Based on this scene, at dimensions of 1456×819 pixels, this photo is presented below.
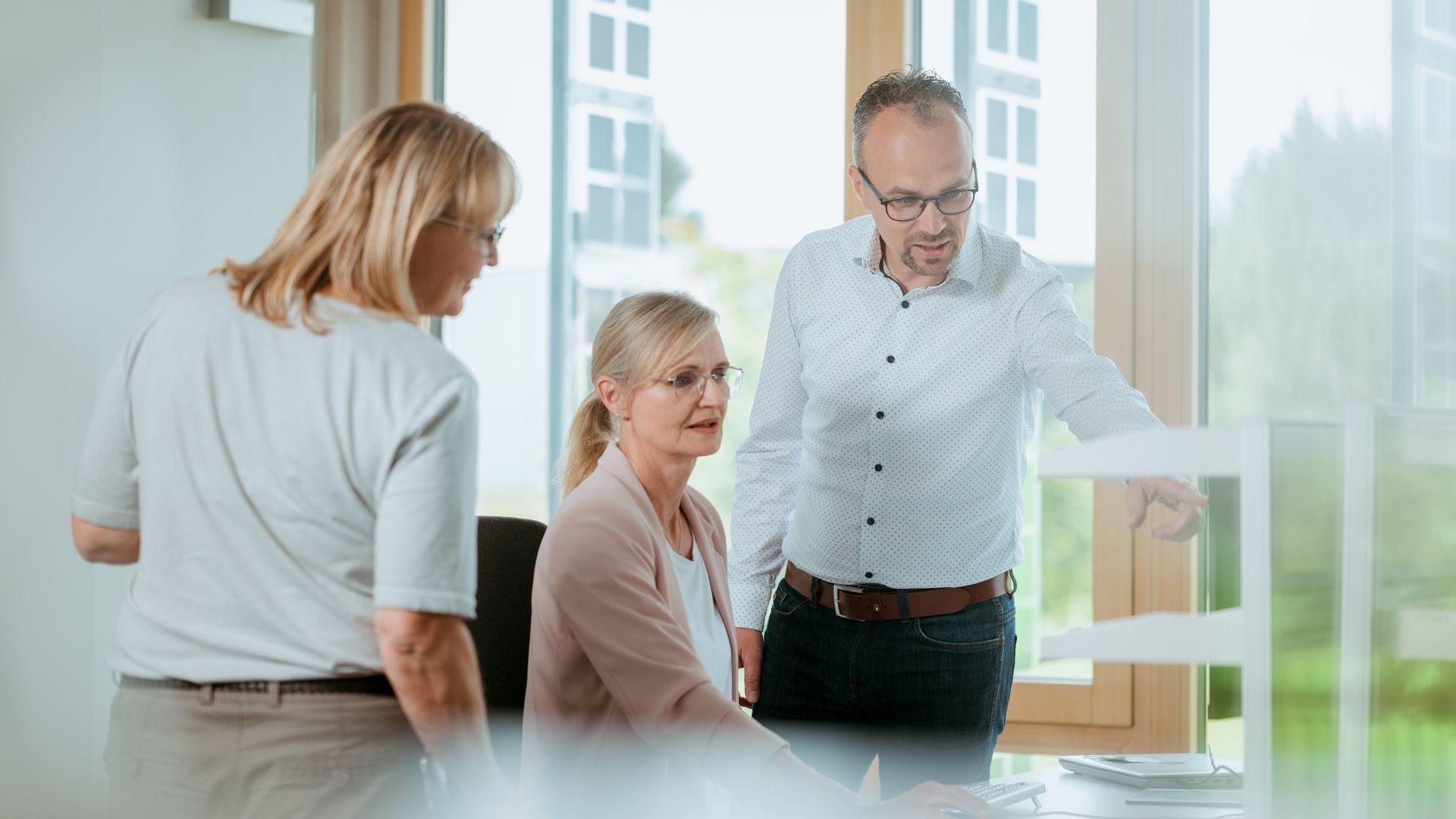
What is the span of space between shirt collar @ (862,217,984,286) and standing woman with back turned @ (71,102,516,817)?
977 mm


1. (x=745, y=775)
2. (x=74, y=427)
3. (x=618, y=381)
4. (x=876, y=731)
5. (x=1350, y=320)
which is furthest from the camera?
(x=74, y=427)

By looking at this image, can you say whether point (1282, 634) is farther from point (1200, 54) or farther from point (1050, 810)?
point (1200, 54)

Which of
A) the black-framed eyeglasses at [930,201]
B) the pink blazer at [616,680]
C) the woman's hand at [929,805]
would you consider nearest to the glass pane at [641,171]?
the black-framed eyeglasses at [930,201]

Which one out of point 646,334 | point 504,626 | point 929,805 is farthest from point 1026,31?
point 929,805

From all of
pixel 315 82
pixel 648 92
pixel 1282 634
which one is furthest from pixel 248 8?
pixel 1282 634

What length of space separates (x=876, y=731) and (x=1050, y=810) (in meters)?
0.44

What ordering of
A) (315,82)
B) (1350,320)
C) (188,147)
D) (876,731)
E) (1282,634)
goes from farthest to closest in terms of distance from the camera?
(315,82), (188,147), (1350,320), (876,731), (1282,634)

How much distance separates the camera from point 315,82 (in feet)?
10.3

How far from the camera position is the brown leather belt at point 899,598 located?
1.84m

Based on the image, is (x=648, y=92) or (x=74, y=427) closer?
(x=74, y=427)

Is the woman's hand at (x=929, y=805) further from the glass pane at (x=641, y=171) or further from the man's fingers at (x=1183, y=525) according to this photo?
the glass pane at (x=641, y=171)

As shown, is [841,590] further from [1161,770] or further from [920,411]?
[1161,770]

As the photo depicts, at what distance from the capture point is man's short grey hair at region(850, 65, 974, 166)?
1811 mm

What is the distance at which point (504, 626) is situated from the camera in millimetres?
1857
